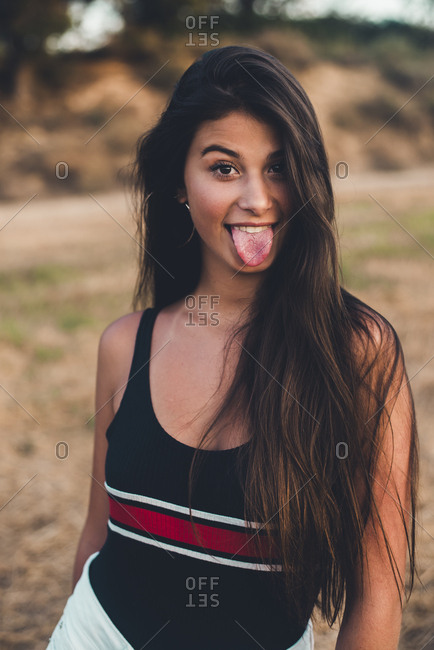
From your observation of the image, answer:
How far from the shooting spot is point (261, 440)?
1.38m

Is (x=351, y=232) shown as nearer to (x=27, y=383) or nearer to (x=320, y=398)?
(x=27, y=383)

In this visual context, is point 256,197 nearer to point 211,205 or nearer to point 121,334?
point 211,205

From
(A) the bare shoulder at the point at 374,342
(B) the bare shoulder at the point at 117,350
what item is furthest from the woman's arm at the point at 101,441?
(A) the bare shoulder at the point at 374,342

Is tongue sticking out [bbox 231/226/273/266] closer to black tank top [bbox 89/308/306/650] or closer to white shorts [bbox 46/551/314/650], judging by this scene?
black tank top [bbox 89/308/306/650]

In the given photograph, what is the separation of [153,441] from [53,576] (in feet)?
6.28

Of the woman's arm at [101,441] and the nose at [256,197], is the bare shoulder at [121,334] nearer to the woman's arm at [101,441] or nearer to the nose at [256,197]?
the woman's arm at [101,441]

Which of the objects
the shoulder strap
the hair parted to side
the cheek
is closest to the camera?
the hair parted to side

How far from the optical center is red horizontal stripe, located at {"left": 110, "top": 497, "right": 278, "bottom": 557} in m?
1.39

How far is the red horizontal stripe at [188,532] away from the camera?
1.39 m

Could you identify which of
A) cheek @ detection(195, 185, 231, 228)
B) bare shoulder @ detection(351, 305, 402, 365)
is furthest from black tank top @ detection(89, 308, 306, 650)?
cheek @ detection(195, 185, 231, 228)

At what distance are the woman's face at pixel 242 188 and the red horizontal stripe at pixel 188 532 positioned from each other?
1.89 feet

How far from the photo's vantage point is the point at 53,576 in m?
3.07

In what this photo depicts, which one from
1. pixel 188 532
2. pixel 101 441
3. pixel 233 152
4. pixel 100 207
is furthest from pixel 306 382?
pixel 100 207

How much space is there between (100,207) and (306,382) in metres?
12.3
